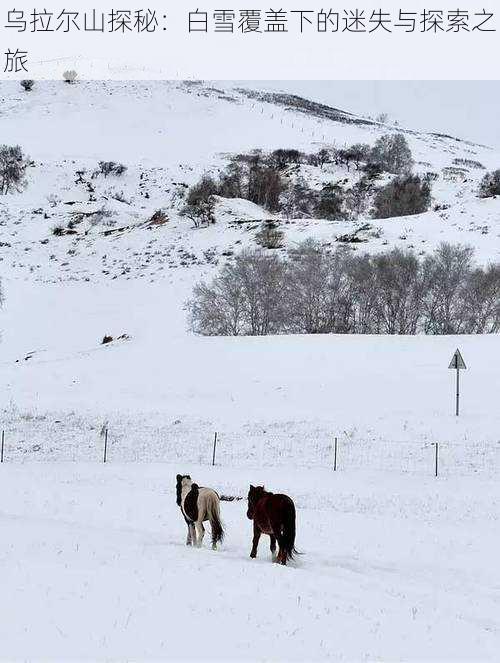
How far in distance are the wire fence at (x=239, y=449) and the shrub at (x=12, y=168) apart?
262ft

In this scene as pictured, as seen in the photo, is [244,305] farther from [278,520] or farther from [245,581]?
[245,581]

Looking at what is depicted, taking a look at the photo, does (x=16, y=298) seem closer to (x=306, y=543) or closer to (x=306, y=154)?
(x=306, y=543)

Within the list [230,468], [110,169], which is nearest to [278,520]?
[230,468]

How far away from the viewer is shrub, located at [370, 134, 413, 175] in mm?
115500

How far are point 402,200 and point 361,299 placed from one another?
42100mm

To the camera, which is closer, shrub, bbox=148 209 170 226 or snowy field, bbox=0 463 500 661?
snowy field, bbox=0 463 500 661

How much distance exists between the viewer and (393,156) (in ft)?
391

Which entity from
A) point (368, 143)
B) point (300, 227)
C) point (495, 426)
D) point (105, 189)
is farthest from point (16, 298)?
point (368, 143)

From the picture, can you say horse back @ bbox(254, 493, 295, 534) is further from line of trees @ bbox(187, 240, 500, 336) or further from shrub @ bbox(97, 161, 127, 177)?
shrub @ bbox(97, 161, 127, 177)

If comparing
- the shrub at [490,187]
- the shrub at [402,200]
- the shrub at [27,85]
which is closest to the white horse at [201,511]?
the shrub at [490,187]

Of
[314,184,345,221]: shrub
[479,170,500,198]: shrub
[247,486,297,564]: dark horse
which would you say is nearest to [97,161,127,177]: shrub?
[314,184,345,221]: shrub

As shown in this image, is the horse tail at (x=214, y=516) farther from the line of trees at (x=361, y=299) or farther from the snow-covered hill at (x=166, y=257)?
the line of trees at (x=361, y=299)

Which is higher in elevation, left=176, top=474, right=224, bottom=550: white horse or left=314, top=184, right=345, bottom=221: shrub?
left=314, top=184, right=345, bottom=221: shrub

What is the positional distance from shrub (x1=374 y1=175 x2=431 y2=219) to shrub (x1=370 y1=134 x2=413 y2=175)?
2372cm
